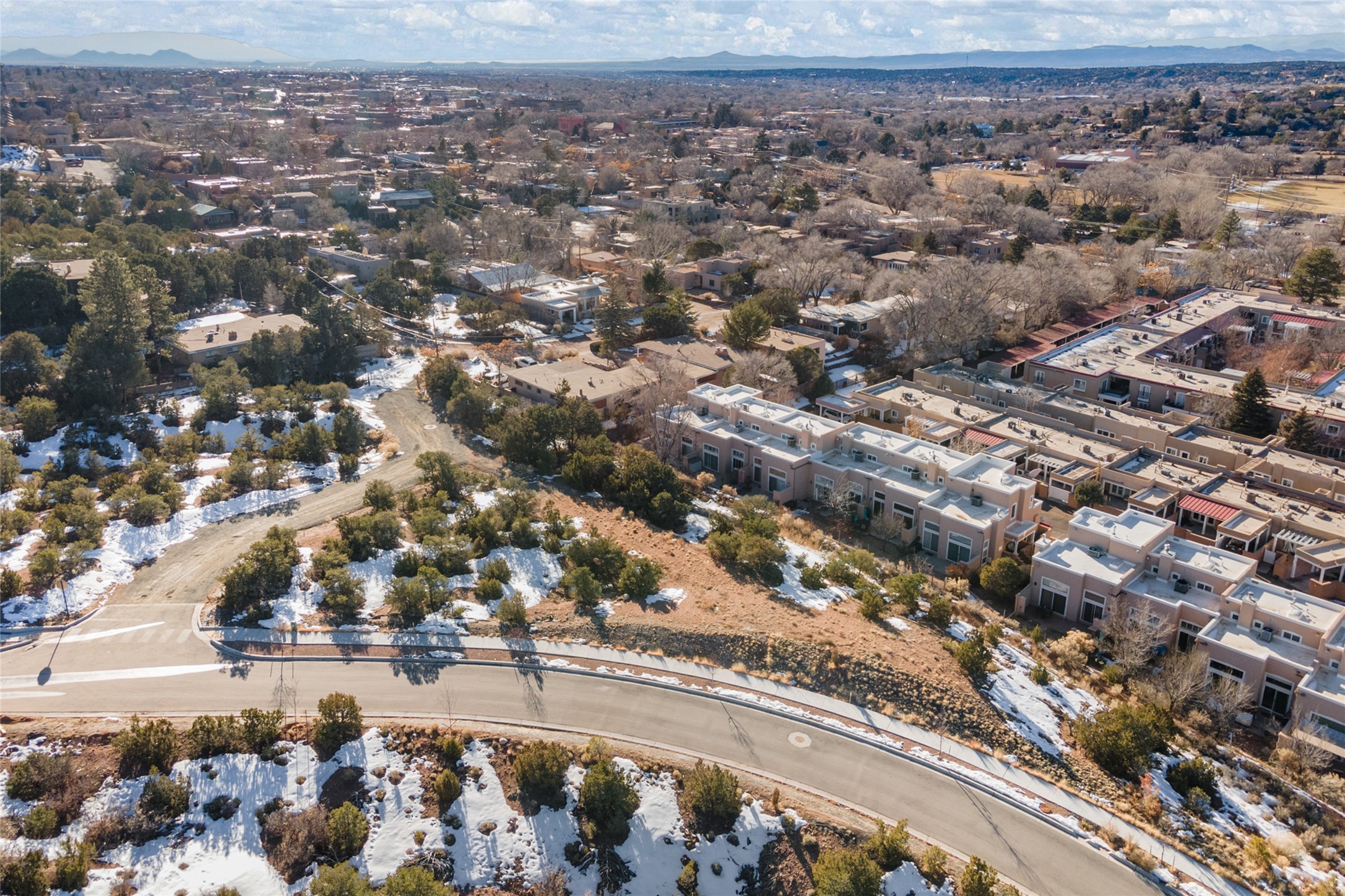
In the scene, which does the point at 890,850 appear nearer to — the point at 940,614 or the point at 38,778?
the point at 940,614

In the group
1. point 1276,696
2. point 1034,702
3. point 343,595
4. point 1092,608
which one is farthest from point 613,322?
point 1276,696

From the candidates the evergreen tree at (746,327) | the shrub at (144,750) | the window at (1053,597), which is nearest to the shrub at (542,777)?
the shrub at (144,750)

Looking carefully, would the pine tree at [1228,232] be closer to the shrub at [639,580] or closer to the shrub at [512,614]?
the shrub at [639,580]

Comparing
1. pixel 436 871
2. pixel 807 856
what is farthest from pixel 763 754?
pixel 436 871

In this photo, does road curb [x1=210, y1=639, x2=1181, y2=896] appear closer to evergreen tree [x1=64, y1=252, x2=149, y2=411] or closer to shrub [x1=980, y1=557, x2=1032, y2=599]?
shrub [x1=980, y1=557, x2=1032, y2=599]

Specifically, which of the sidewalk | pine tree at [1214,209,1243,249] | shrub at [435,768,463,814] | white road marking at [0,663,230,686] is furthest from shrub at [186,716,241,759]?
pine tree at [1214,209,1243,249]

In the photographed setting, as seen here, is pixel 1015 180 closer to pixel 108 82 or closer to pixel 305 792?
pixel 305 792
